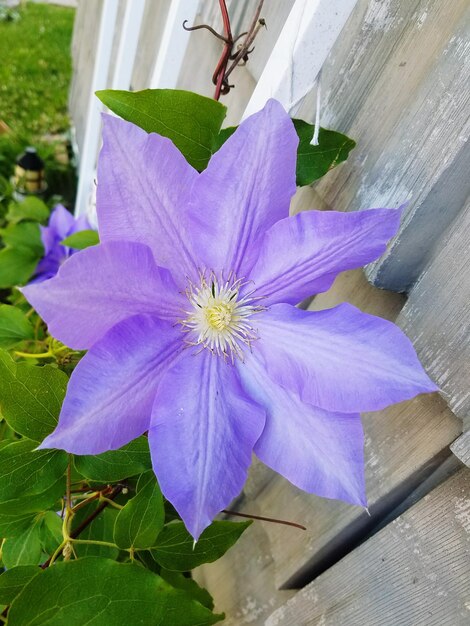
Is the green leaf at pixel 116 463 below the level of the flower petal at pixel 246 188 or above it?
below

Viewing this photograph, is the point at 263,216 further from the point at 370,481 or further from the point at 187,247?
the point at 370,481

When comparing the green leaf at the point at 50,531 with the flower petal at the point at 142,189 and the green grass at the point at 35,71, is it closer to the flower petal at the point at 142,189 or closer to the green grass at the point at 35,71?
the flower petal at the point at 142,189

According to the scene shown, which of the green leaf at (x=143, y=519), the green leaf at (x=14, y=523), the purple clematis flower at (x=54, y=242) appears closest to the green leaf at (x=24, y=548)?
the green leaf at (x=14, y=523)

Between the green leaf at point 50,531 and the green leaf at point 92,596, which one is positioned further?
the green leaf at point 50,531

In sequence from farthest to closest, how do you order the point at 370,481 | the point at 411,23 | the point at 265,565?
the point at 265,565 < the point at 370,481 < the point at 411,23

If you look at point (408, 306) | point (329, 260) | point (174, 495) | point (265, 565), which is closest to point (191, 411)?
point (174, 495)

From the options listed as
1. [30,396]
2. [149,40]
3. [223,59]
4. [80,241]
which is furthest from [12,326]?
[149,40]
